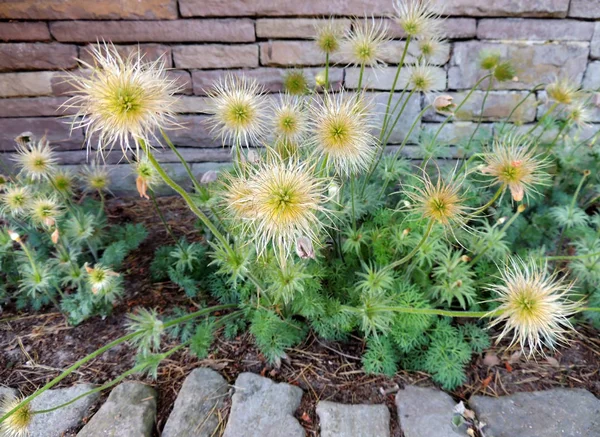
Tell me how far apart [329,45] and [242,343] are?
157cm

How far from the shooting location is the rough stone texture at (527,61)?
2.99m

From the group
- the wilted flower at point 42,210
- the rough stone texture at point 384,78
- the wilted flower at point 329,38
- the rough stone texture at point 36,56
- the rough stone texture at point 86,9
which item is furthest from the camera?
the rough stone texture at point 384,78

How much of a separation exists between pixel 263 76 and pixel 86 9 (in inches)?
47.1

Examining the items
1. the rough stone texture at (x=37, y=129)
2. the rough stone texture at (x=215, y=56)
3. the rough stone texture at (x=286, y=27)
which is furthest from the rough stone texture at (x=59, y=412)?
the rough stone texture at (x=286, y=27)

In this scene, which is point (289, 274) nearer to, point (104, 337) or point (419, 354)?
point (419, 354)

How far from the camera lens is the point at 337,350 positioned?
217 centimetres

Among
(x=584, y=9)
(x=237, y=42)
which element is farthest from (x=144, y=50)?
(x=584, y=9)

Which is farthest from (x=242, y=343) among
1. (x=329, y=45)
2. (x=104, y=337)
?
(x=329, y=45)

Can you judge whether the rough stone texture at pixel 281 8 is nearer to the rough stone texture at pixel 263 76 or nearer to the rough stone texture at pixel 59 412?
the rough stone texture at pixel 263 76

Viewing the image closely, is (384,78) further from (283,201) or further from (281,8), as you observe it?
(283,201)

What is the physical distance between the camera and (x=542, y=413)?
186 cm

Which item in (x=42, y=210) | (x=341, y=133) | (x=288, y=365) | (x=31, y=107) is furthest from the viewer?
(x=31, y=107)

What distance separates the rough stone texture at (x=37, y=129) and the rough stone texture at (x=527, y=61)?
2.79 meters

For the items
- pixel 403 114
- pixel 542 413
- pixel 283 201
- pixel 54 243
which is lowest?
pixel 542 413
